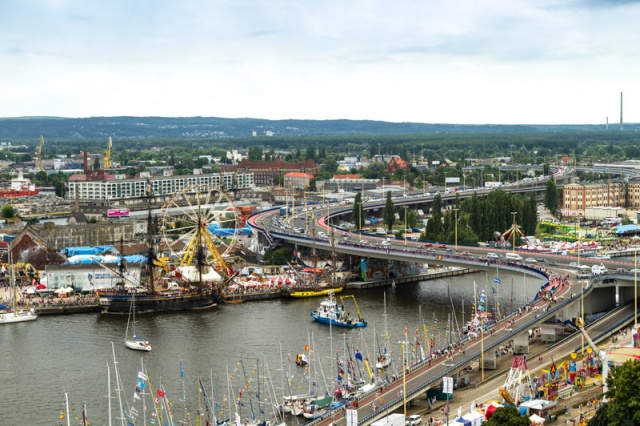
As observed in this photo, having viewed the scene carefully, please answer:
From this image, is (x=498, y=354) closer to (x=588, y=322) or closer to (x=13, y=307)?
(x=588, y=322)

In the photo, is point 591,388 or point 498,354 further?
point 498,354

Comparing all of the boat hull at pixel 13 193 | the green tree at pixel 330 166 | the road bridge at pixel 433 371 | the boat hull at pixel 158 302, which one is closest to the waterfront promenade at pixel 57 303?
the boat hull at pixel 158 302

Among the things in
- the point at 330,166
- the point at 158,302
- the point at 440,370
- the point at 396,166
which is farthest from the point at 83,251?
the point at 330,166

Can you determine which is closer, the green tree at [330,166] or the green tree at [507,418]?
the green tree at [507,418]

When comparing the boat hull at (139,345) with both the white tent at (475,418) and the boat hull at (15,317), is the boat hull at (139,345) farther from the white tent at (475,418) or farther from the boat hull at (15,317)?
the white tent at (475,418)

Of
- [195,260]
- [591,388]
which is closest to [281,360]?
[591,388]

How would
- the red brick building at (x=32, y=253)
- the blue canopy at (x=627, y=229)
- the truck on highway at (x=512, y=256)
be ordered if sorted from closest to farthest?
the truck on highway at (x=512, y=256) < the red brick building at (x=32, y=253) < the blue canopy at (x=627, y=229)
